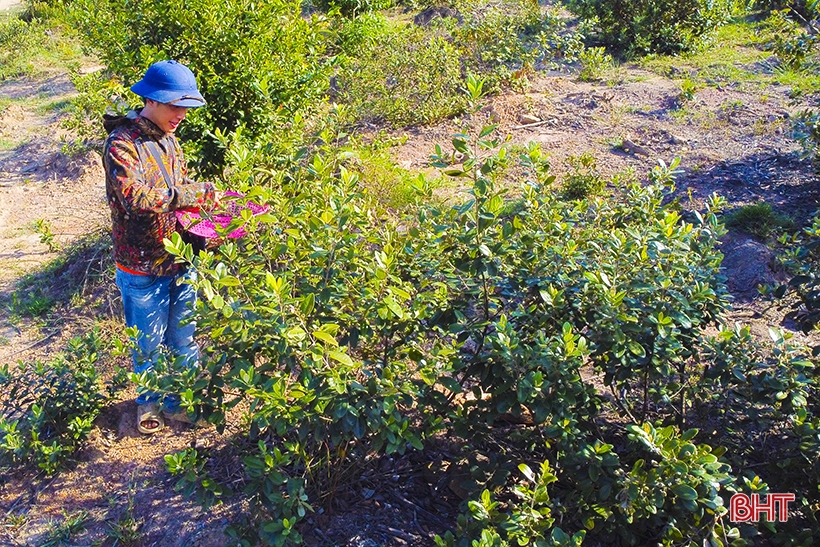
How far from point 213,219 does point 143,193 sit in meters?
0.37

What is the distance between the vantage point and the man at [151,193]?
3.22 metres

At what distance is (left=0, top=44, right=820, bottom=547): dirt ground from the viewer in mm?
3195

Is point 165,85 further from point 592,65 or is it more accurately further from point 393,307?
point 592,65

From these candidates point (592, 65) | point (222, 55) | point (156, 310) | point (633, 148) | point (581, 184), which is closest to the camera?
point (156, 310)

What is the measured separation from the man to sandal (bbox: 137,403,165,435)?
150mm

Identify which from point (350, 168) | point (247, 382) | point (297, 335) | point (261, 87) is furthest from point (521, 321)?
point (350, 168)

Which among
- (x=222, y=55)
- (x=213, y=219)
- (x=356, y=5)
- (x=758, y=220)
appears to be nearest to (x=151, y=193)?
(x=213, y=219)

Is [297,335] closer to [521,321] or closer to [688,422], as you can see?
[521,321]

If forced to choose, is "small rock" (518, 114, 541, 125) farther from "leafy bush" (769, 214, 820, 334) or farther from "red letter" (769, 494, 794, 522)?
"red letter" (769, 494, 794, 522)

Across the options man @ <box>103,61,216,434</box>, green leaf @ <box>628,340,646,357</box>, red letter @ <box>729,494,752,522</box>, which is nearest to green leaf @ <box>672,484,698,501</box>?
red letter @ <box>729,494,752,522</box>

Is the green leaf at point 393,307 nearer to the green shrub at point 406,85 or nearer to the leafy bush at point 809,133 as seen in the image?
the leafy bush at point 809,133

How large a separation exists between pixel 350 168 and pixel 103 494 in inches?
117

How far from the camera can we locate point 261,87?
4176mm

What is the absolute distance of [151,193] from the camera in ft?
10.6
